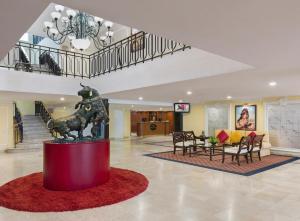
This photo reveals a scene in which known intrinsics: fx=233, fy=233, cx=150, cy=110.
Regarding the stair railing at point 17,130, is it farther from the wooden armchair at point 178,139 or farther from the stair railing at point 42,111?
the wooden armchair at point 178,139

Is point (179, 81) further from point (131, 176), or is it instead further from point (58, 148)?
point (58, 148)

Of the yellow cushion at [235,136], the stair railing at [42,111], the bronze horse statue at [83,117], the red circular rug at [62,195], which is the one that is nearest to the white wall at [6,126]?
the stair railing at [42,111]

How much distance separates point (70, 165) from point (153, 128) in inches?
564

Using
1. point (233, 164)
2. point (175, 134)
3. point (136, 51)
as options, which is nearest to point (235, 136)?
point (175, 134)

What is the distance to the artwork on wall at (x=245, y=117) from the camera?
10720 millimetres

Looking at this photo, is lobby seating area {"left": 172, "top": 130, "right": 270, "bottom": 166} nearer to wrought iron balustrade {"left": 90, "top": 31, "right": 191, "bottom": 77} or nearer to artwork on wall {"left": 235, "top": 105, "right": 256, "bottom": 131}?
artwork on wall {"left": 235, "top": 105, "right": 256, "bottom": 131}

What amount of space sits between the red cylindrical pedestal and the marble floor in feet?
3.19

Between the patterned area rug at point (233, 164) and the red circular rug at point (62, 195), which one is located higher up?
the red circular rug at point (62, 195)

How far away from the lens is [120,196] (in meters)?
4.22

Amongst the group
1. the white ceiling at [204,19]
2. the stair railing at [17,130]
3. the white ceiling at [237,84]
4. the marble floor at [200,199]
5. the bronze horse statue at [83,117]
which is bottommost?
the marble floor at [200,199]

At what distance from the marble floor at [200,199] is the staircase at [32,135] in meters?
3.90

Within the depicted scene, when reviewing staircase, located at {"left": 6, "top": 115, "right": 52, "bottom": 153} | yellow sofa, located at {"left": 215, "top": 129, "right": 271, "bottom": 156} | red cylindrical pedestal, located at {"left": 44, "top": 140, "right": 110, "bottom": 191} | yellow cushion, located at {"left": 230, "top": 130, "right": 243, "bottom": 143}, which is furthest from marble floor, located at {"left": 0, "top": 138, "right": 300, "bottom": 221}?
staircase, located at {"left": 6, "top": 115, "right": 52, "bottom": 153}

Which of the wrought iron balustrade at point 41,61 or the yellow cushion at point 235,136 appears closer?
the wrought iron balustrade at point 41,61

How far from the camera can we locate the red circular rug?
149 inches
